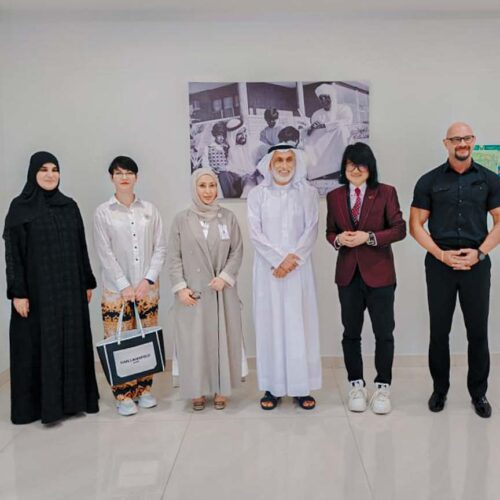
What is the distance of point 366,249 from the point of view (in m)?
3.20

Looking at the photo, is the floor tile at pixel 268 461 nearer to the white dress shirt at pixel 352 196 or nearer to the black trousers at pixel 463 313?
the black trousers at pixel 463 313

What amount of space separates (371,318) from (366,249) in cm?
45

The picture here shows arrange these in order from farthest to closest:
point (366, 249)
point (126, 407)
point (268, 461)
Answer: point (126, 407)
point (366, 249)
point (268, 461)

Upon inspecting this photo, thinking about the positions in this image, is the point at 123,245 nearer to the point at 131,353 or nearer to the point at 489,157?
the point at 131,353

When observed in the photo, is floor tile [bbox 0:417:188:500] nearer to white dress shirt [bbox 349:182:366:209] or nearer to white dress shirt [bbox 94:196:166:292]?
white dress shirt [bbox 94:196:166:292]

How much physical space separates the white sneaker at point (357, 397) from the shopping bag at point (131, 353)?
124cm

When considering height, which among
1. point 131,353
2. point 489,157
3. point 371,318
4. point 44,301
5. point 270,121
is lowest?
point 131,353

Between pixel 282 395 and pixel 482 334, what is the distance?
4.31ft

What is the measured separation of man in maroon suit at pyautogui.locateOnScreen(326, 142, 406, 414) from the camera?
317cm

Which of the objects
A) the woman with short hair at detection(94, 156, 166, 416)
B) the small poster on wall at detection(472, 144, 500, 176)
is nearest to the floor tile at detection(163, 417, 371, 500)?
the woman with short hair at detection(94, 156, 166, 416)

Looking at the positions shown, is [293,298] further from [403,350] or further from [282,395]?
[403,350]

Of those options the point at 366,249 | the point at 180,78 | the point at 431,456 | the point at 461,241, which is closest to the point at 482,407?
the point at 431,456

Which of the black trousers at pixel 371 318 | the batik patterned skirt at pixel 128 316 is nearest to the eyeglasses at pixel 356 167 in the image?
the black trousers at pixel 371 318

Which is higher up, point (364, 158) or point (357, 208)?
point (364, 158)
